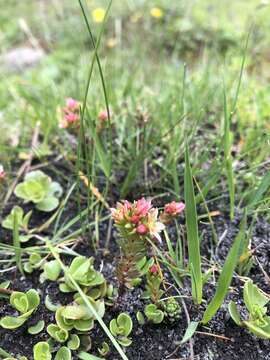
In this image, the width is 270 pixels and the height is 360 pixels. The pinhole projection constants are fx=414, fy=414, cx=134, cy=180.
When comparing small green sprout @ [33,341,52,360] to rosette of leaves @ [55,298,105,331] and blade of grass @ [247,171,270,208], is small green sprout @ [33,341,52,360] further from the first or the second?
blade of grass @ [247,171,270,208]

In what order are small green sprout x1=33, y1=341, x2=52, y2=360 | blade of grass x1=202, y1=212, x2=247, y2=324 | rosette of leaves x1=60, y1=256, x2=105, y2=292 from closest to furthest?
1. blade of grass x1=202, y1=212, x2=247, y2=324
2. small green sprout x1=33, y1=341, x2=52, y2=360
3. rosette of leaves x1=60, y1=256, x2=105, y2=292

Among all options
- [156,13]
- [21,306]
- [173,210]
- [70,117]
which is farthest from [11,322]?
[156,13]

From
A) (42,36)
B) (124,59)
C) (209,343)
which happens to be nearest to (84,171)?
(209,343)

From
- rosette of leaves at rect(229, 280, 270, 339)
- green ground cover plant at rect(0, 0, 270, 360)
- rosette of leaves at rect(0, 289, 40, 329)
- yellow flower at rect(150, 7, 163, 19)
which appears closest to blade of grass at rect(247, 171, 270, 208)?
green ground cover plant at rect(0, 0, 270, 360)

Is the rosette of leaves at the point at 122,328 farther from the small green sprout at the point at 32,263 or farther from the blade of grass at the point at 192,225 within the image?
the small green sprout at the point at 32,263

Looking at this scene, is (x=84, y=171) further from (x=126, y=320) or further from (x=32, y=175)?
(x=126, y=320)

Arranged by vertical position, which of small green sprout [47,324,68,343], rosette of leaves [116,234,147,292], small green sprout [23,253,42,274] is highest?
rosette of leaves [116,234,147,292]

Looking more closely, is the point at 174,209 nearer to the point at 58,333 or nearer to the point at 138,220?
the point at 138,220
